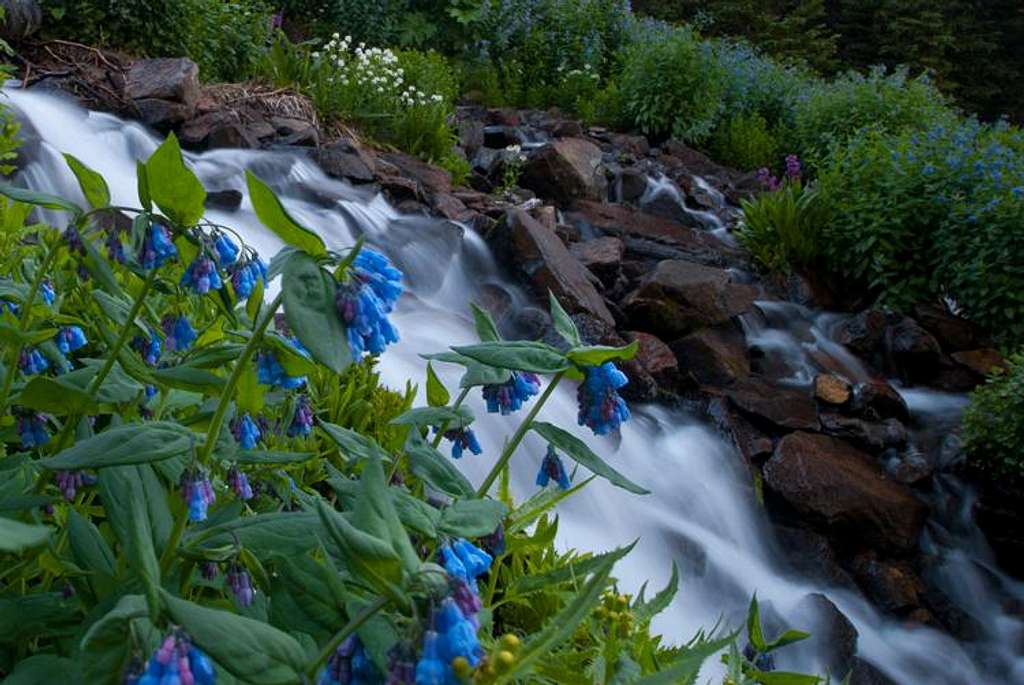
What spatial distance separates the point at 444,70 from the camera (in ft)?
25.7

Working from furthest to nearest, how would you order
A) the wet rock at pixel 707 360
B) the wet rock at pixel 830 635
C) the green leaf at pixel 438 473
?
the wet rock at pixel 707 360
the wet rock at pixel 830 635
the green leaf at pixel 438 473

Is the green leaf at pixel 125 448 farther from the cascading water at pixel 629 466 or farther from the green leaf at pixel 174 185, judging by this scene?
the cascading water at pixel 629 466

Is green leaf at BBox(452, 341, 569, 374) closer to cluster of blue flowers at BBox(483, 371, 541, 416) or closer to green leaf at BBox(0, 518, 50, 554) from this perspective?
cluster of blue flowers at BBox(483, 371, 541, 416)

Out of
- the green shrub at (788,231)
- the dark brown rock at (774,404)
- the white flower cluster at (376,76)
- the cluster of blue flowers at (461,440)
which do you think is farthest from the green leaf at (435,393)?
the white flower cluster at (376,76)

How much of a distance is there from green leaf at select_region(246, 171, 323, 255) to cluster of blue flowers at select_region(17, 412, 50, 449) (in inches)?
23.7

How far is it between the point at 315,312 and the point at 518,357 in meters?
0.23

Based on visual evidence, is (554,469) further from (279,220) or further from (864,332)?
(864,332)

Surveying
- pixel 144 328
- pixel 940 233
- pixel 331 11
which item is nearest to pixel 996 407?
pixel 940 233

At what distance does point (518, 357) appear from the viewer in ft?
3.26

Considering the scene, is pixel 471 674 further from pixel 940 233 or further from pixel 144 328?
pixel 940 233

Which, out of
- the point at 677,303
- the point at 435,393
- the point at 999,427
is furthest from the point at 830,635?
the point at 435,393

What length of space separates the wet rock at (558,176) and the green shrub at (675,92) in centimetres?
203

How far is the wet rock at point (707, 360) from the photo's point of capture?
194 inches

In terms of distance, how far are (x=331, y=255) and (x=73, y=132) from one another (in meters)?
4.44
